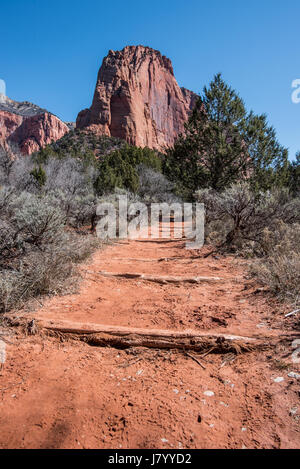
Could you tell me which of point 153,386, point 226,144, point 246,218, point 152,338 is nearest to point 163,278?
point 152,338

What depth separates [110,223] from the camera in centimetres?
1004

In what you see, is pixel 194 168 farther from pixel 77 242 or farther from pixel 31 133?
pixel 31 133

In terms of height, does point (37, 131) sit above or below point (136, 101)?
below

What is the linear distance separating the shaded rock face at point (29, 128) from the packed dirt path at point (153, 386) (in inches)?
3072

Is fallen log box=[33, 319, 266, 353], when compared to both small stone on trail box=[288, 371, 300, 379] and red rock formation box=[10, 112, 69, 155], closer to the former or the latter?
small stone on trail box=[288, 371, 300, 379]

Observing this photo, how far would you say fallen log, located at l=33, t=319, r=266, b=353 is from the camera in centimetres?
225

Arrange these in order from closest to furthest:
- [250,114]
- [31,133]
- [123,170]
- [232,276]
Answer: [232,276]
[250,114]
[123,170]
[31,133]

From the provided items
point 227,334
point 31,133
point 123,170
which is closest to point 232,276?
point 227,334

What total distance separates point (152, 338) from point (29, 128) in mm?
92930

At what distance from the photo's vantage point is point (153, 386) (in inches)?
74.0

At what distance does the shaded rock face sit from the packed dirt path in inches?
3072

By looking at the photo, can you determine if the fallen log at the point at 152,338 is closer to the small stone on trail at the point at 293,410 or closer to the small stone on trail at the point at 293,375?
the small stone on trail at the point at 293,375

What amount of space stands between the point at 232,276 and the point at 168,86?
94998mm

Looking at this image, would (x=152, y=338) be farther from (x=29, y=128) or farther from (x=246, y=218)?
(x=29, y=128)
